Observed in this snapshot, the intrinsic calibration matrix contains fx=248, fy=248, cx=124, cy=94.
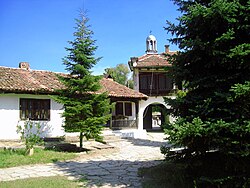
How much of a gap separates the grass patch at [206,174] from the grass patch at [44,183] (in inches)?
73.0

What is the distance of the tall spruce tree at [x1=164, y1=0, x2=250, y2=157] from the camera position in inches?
188

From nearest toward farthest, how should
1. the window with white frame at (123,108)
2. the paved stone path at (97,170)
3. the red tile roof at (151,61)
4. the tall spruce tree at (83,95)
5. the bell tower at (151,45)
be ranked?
the paved stone path at (97,170)
the tall spruce tree at (83,95)
the window with white frame at (123,108)
the red tile roof at (151,61)
the bell tower at (151,45)

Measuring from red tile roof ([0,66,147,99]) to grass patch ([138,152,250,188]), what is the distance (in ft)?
27.4

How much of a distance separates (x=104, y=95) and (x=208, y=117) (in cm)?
738

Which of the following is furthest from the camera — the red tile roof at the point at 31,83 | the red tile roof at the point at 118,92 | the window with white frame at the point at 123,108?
the window with white frame at the point at 123,108

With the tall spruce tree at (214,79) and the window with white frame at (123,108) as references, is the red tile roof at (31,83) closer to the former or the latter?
the window with white frame at (123,108)

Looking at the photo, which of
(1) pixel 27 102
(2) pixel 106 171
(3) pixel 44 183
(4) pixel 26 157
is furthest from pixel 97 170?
(1) pixel 27 102

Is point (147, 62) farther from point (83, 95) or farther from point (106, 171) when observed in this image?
point (106, 171)

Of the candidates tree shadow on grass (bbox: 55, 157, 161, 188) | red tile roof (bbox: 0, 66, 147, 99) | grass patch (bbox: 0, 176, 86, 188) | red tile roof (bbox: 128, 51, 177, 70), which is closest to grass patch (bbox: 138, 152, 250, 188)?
tree shadow on grass (bbox: 55, 157, 161, 188)

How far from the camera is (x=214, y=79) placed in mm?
5551

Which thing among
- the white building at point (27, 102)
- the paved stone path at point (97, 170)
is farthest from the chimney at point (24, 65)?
the paved stone path at point (97, 170)

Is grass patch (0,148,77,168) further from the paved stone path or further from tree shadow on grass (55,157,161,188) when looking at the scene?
tree shadow on grass (55,157,161,188)

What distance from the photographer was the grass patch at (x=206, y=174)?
4.90 meters

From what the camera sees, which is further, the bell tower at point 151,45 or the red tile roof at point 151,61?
the bell tower at point 151,45
